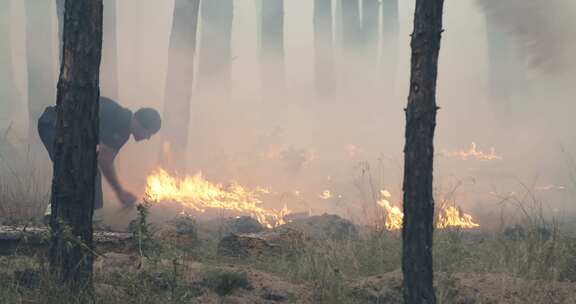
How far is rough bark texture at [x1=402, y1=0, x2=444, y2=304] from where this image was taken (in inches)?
158

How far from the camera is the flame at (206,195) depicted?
1327 centimetres

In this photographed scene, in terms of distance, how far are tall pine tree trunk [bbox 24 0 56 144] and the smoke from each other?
14647 millimetres

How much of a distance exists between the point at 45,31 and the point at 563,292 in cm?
2017

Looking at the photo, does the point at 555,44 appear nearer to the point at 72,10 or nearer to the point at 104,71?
the point at 104,71

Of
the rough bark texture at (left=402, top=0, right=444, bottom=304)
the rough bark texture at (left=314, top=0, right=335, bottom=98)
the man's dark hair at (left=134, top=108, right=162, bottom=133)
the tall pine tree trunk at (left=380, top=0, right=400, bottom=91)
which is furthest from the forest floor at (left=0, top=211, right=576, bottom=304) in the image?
the tall pine tree trunk at (left=380, top=0, right=400, bottom=91)

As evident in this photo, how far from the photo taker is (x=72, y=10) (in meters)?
4.37

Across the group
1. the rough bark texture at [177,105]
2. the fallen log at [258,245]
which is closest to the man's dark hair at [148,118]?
the fallen log at [258,245]

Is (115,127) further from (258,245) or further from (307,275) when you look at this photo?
(307,275)

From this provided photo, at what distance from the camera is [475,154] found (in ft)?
65.0

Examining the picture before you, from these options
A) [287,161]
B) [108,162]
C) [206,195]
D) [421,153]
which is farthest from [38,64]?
[421,153]

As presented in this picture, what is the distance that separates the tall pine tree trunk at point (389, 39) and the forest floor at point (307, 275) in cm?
2252

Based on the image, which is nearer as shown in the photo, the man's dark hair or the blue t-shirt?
the blue t-shirt

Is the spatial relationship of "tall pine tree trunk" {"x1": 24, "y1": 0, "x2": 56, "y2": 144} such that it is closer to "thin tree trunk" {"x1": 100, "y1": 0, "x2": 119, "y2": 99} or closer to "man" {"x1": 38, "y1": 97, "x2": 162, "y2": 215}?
"thin tree trunk" {"x1": 100, "y1": 0, "x2": 119, "y2": 99}

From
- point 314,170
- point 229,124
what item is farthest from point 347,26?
point 314,170
